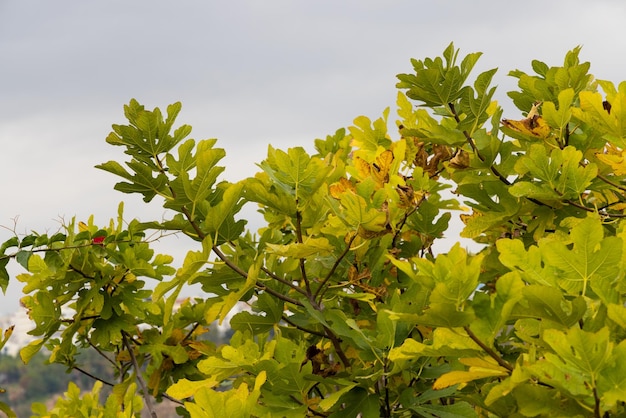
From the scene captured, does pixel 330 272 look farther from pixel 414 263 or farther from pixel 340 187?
pixel 340 187

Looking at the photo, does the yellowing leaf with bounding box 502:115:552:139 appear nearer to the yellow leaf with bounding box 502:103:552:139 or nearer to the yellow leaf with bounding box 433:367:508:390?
the yellow leaf with bounding box 502:103:552:139

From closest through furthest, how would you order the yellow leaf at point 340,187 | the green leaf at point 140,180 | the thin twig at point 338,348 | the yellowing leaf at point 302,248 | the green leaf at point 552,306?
the green leaf at point 552,306
the yellowing leaf at point 302,248
the green leaf at point 140,180
the thin twig at point 338,348
the yellow leaf at point 340,187

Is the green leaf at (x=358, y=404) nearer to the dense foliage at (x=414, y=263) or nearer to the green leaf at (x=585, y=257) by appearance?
the dense foliage at (x=414, y=263)

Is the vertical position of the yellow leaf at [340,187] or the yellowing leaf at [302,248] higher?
the yellow leaf at [340,187]

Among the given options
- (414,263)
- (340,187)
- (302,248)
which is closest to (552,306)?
Result: (414,263)

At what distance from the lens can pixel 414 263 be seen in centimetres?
192

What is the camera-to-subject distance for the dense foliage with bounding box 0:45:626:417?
1464mm

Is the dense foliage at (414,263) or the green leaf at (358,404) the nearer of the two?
the dense foliage at (414,263)

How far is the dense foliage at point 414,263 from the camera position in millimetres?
1464

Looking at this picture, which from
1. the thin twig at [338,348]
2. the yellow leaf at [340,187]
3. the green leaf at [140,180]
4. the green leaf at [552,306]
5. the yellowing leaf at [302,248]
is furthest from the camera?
the yellow leaf at [340,187]

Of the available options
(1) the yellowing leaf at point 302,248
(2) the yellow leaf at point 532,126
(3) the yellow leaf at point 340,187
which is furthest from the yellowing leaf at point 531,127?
(1) the yellowing leaf at point 302,248

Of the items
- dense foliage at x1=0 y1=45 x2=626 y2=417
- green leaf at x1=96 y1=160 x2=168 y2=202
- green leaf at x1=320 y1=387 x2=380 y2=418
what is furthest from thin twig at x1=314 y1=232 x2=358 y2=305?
green leaf at x1=96 y1=160 x2=168 y2=202

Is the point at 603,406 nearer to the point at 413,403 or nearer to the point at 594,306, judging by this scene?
the point at 594,306

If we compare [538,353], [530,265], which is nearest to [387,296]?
[538,353]
